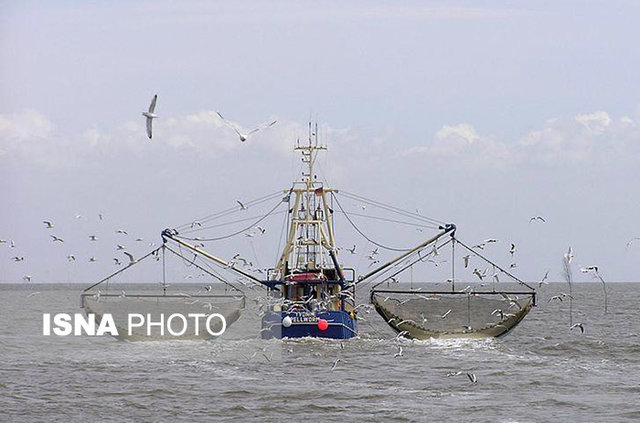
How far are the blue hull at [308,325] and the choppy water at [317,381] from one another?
62 centimetres

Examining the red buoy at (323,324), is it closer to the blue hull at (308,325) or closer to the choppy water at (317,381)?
the blue hull at (308,325)

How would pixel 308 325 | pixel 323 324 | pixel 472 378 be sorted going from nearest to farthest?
pixel 472 378
pixel 308 325
pixel 323 324

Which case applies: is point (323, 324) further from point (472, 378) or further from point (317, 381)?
point (472, 378)

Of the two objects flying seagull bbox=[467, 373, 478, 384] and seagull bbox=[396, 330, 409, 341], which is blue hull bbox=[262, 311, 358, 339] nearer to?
seagull bbox=[396, 330, 409, 341]

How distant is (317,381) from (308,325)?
39.7 ft

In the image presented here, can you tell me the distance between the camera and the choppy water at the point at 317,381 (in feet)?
111

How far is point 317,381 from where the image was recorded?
41.2 meters

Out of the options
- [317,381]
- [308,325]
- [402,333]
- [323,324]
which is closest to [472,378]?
[317,381]

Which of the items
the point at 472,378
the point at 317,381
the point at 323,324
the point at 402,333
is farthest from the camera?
the point at 402,333

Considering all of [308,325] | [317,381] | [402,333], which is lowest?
[317,381]

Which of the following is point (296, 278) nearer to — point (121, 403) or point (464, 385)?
point (464, 385)

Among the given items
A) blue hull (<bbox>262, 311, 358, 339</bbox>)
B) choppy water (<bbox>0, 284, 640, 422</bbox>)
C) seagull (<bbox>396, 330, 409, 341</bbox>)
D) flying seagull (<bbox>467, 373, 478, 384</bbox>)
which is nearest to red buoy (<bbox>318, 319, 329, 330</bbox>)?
blue hull (<bbox>262, 311, 358, 339</bbox>)

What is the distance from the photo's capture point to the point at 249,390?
38500mm

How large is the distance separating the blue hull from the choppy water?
62 centimetres
